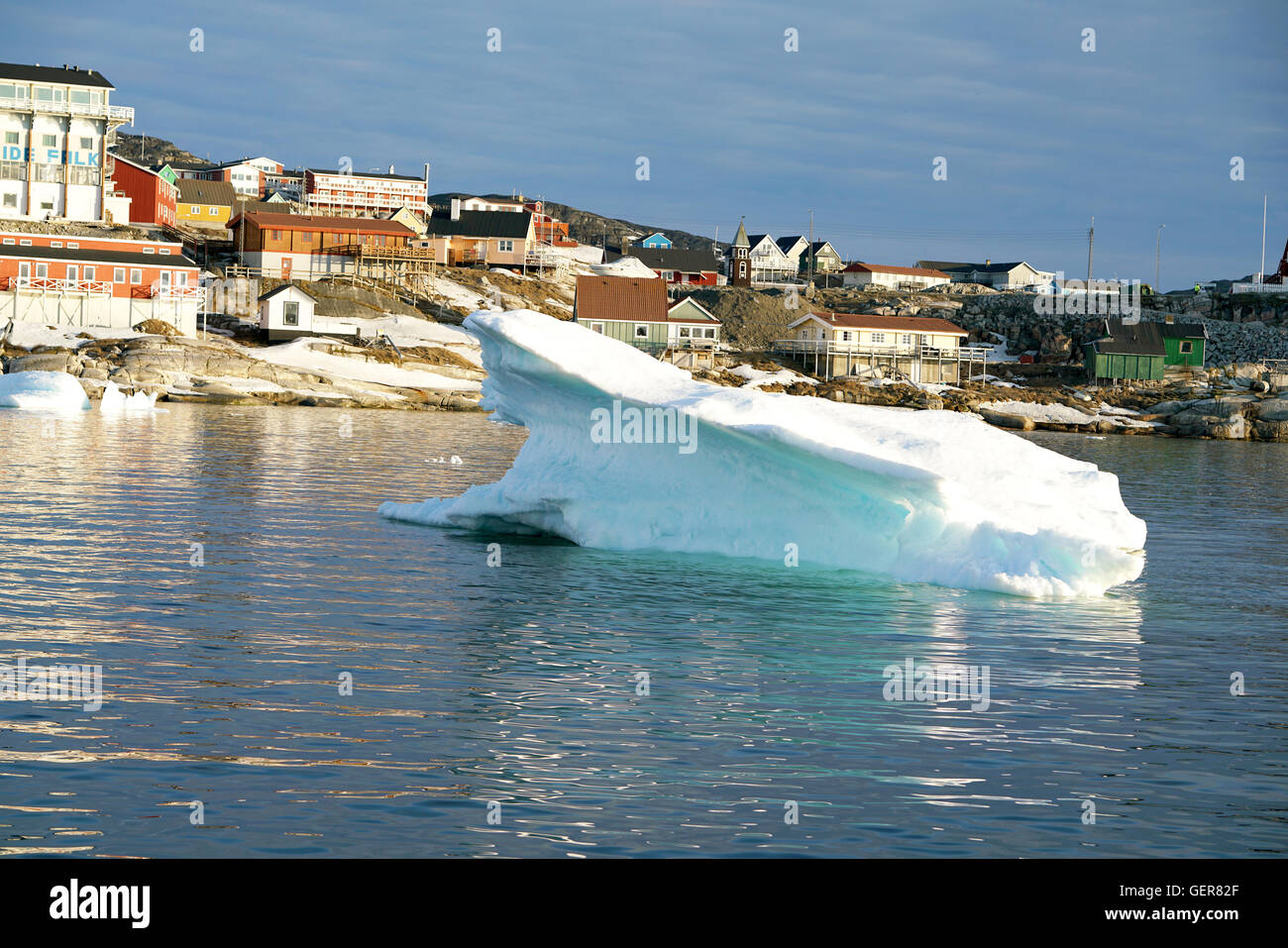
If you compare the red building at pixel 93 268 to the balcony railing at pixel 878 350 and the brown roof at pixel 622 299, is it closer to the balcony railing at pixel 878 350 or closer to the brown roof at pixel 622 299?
the brown roof at pixel 622 299

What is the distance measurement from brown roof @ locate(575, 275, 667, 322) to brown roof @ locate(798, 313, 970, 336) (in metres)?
13.5

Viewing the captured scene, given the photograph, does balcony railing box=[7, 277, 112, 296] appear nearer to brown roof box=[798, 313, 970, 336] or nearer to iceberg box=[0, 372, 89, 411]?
iceberg box=[0, 372, 89, 411]

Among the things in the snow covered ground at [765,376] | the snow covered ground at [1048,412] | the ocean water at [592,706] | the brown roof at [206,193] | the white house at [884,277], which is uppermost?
the brown roof at [206,193]

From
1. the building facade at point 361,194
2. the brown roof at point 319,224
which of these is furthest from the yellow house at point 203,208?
the brown roof at point 319,224

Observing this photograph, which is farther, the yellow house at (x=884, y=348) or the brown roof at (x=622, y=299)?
the yellow house at (x=884, y=348)

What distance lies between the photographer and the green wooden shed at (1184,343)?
341 ft

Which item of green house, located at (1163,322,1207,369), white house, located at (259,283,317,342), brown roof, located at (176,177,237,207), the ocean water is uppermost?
brown roof, located at (176,177,237,207)

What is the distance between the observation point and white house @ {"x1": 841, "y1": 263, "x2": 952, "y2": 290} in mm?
145625

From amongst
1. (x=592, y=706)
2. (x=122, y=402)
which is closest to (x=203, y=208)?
(x=122, y=402)

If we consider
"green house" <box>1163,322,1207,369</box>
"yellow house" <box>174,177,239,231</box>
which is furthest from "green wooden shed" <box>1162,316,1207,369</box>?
"yellow house" <box>174,177,239,231</box>

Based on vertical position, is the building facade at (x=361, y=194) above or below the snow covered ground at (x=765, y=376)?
above

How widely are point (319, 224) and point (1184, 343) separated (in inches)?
2814

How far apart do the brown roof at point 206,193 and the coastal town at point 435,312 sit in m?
0.41
